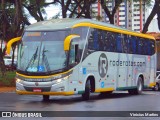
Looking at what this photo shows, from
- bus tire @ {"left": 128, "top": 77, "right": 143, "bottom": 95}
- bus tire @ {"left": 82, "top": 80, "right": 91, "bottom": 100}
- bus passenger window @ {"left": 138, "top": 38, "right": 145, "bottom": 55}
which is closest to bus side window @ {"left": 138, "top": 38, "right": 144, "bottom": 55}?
bus passenger window @ {"left": 138, "top": 38, "right": 145, "bottom": 55}

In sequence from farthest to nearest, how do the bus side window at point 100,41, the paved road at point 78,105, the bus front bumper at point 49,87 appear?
the bus side window at point 100,41
the bus front bumper at point 49,87
the paved road at point 78,105

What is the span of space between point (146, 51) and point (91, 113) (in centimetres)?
1372

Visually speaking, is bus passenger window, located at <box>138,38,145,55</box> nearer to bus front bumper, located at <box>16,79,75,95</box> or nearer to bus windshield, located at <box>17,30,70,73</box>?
bus windshield, located at <box>17,30,70,73</box>

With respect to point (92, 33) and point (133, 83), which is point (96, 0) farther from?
point (92, 33)

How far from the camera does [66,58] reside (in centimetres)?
1930

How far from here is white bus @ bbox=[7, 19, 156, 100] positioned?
19.2 m

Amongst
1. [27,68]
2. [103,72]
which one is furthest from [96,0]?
[27,68]

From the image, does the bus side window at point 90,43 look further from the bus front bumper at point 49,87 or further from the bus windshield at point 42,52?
the bus front bumper at point 49,87

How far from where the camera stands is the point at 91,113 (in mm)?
14820

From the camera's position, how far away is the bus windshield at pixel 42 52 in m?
19.3

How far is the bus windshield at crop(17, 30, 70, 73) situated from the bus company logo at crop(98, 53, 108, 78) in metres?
2.96

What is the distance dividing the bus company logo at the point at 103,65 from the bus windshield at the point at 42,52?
2961mm

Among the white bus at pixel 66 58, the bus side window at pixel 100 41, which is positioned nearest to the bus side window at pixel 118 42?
the white bus at pixel 66 58

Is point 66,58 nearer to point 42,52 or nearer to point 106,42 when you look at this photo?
point 42,52
